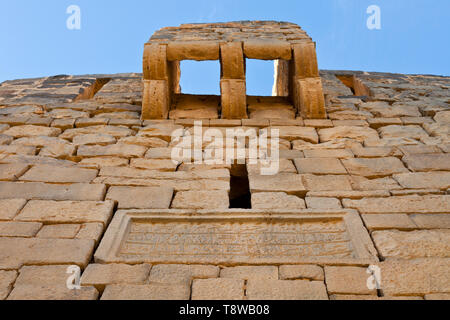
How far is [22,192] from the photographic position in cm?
276

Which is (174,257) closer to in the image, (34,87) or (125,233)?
(125,233)

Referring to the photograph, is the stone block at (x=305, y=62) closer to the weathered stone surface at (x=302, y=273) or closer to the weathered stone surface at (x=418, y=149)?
the weathered stone surface at (x=418, y=149)

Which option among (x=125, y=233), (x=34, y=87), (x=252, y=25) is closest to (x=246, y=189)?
(x=125, y=233)

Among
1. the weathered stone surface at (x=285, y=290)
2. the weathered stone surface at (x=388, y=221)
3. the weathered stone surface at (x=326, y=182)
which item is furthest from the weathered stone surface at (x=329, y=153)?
the weathered stone surface at (x=285, y=290)

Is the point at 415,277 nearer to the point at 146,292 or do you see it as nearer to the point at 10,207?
the point at 146,292

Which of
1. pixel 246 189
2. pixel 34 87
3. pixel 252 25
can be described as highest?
pixel 252 25

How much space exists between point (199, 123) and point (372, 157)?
1.73m

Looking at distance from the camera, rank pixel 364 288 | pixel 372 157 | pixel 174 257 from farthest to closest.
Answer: pixel 372 157 → pixel 174 257 → pixel 364 288

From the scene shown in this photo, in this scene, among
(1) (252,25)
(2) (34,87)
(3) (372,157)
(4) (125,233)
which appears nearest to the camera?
(4) (125,233)

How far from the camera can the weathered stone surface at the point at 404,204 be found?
8.48 feet

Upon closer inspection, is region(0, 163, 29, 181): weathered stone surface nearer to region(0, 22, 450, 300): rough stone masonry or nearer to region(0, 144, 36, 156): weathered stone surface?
region(0, 22, 450, 300): rough stone masonry

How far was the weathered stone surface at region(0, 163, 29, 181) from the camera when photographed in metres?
2.94

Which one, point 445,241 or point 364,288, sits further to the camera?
point 445,241

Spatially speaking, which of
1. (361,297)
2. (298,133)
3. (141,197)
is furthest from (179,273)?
(298,133)
